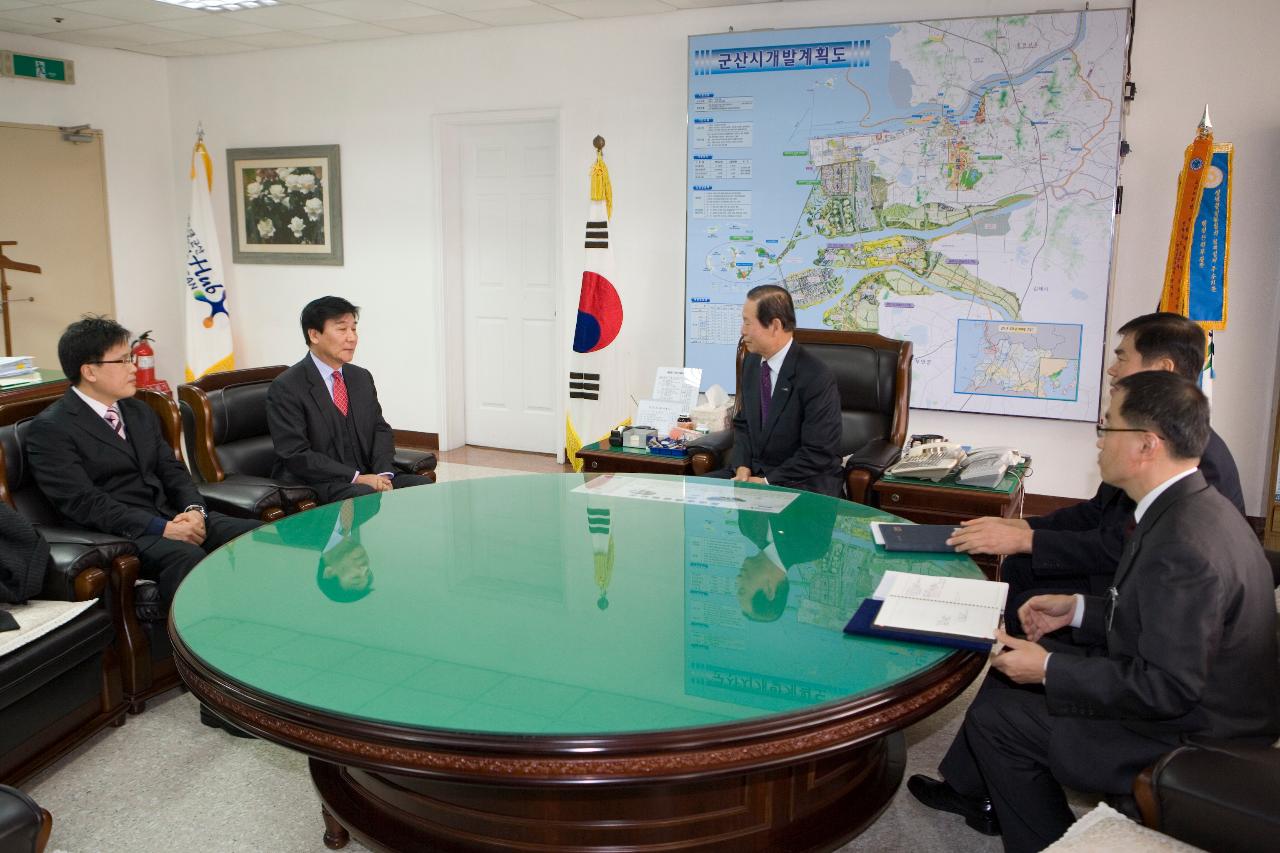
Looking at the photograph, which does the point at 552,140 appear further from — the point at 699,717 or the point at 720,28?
the point at 699,717

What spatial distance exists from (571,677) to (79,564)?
1.80 metres

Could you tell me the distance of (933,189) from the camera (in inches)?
209

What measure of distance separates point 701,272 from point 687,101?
3.29ft

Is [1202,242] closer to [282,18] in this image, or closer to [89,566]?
[89,566]

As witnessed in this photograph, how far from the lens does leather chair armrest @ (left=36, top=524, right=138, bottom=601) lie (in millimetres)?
2852

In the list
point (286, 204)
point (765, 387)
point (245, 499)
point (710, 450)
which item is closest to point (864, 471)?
point (765, 387)

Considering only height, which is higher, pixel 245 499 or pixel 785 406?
pixel 785 406

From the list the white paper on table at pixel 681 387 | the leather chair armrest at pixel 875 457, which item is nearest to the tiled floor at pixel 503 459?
the white paper on table at pixel 681 387

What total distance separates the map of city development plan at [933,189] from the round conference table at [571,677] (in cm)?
286

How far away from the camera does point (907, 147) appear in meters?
5.32

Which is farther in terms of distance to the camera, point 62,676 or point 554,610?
point 62,676

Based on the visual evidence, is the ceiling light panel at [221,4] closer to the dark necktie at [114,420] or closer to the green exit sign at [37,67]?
the green exit sign at [37,67]

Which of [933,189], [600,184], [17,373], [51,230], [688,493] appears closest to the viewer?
[688,493]

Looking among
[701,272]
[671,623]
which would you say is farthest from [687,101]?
[671,623]
